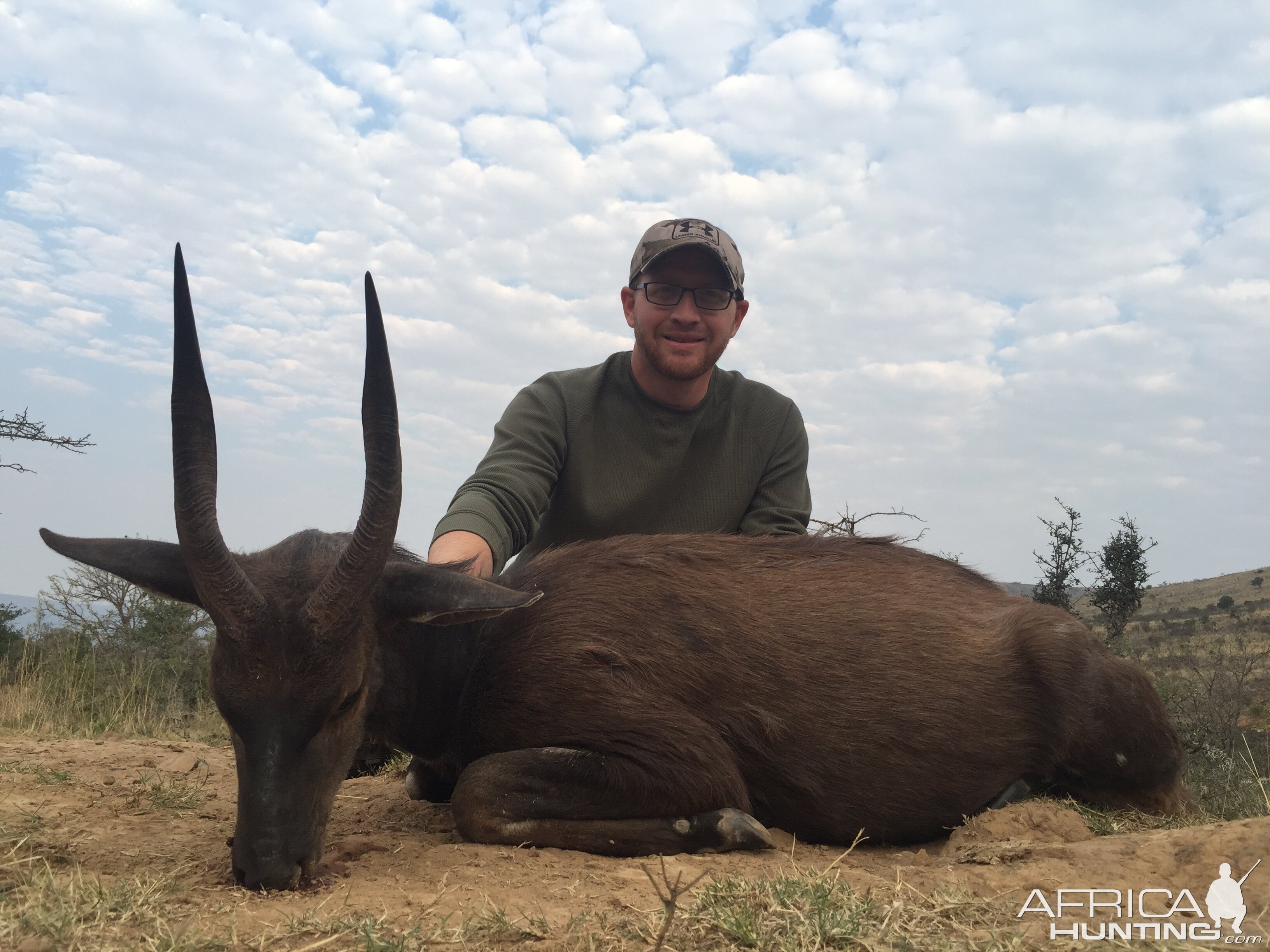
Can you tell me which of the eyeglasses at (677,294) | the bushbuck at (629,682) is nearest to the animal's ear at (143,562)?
the bushbuck at (629,682)

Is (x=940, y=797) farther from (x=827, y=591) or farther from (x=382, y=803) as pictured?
(x=382, y=803)

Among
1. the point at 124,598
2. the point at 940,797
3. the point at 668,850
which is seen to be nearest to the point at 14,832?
the point at 668,850

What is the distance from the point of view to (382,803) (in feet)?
16.1

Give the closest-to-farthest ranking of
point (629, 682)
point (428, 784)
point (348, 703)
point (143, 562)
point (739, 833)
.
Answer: point (348, 703) → point (143, 562) → point (739, 833) → point (629, 682) → point (428, 784)

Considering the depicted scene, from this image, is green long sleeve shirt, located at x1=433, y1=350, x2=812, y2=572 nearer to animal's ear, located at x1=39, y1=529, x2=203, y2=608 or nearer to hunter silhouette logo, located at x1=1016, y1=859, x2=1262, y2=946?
animal's ear, located at x1=39, y1=529, x2=203, y2=608

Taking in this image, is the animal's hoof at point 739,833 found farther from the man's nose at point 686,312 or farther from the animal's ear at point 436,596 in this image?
the man's nose at point 686,312

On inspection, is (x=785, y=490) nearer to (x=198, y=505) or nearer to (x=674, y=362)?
(x=674, y=362)

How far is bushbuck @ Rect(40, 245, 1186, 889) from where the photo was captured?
322cm

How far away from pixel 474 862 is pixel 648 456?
3289mm

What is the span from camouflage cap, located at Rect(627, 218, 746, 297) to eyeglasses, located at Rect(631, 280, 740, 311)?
10 centimetres

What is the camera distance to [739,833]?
376 cm

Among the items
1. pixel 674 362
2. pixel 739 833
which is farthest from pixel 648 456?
pixel 739 833

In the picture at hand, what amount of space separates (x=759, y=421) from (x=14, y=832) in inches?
184

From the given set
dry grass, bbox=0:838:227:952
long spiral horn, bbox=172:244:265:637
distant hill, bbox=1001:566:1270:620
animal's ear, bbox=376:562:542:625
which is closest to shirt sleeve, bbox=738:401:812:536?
animal's ear, bbox=376:562:542:625
